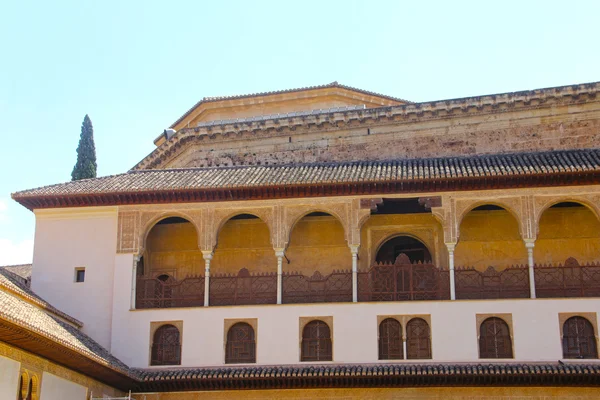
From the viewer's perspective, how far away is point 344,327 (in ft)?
63.8

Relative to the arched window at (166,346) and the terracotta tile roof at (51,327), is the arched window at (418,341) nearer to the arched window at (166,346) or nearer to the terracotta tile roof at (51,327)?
the arched window at (166,346)

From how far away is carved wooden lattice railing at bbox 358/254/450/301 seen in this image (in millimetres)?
19750

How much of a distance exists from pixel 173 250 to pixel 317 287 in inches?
134

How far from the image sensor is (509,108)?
24.0 metres

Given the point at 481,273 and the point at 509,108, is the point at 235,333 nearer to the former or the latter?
the point at 481,273

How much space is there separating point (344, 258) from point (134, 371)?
16.9 feet

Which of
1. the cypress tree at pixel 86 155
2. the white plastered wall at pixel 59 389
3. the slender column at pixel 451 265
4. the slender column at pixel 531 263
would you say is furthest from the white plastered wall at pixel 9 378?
the cypress tree at pixel 86 155

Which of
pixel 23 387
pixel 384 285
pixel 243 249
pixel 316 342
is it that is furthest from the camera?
pixel 243 249

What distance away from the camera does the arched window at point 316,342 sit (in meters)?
19.5

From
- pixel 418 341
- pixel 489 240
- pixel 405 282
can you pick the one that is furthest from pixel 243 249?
pixel 489 240

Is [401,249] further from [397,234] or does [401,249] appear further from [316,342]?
[316,342]

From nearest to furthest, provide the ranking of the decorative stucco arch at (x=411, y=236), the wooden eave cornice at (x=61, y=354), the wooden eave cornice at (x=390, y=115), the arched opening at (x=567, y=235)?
the wooden eave cornice at (x=61, y=354) → the arched opening at (x=567, y=235) → the decorative stucco arch at (x=411, y=236) → the wooden eave cornice at (x=390, y=115)

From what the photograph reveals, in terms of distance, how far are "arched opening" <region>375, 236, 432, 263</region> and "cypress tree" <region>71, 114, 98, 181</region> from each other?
1130cm

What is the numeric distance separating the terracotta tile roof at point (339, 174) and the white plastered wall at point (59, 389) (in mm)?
4738
